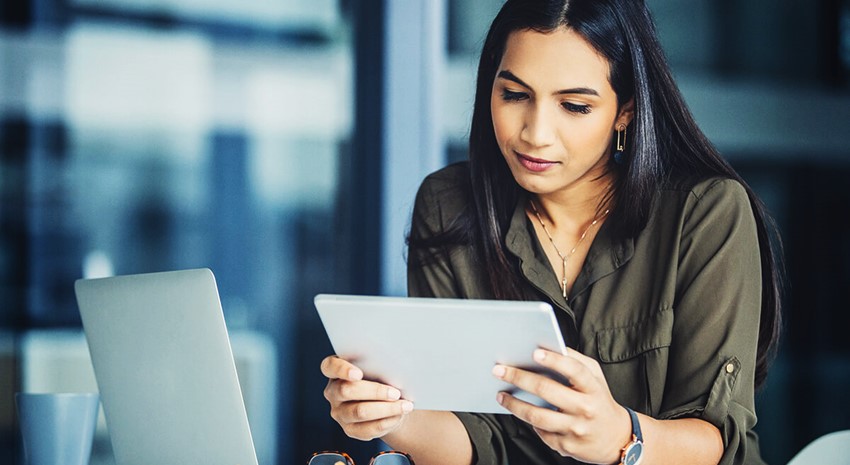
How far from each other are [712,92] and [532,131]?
1984mm

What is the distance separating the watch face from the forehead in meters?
0.64

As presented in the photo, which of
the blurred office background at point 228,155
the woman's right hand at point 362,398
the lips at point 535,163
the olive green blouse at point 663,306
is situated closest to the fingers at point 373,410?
the woman's right hand at point 362,398

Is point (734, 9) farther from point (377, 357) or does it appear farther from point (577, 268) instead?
point (377, 357)

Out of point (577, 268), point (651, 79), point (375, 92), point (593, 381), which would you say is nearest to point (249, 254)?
point (375, 92)

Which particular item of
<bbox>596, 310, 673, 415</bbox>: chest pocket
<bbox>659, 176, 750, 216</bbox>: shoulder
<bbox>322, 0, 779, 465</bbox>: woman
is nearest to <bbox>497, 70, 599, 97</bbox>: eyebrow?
<bbox>322, 0, 779, 465</bbox>: woman

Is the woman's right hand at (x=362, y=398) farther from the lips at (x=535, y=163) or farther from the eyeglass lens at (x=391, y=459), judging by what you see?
the lips at (x=535, y=163)

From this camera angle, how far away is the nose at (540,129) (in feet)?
5.76

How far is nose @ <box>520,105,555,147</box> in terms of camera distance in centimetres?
176

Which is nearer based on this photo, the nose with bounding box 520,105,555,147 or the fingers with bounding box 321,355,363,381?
the fingers with bounding box 321,355,363,381

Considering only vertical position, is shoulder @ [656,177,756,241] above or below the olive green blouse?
above

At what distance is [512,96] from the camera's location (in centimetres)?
185

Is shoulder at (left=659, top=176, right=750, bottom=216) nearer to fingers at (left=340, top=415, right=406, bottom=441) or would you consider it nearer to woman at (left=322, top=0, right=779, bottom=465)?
woman at (left=322, top=0, right=779, bottom=465)

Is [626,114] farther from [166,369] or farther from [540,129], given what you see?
[166,369]

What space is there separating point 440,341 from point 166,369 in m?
0.41
